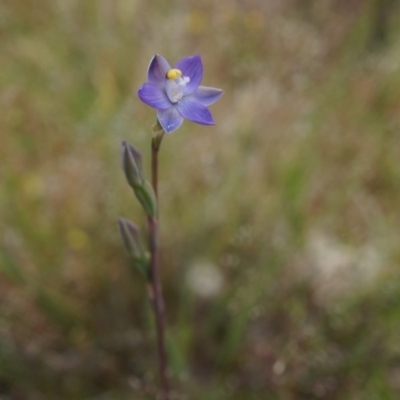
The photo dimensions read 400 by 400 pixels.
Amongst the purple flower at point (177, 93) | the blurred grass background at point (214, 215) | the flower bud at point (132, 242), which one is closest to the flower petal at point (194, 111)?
the purple flower at point (177, 93)

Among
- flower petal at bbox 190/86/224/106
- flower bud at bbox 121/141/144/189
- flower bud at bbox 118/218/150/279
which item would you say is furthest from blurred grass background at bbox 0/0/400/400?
flower petal at bbox 190/86/224/106

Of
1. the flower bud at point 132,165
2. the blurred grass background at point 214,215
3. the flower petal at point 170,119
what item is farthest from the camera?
the blurred grass background at point 214,215

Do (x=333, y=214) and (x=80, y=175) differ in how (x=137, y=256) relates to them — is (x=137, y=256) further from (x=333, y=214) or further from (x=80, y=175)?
(x=333, y=214)

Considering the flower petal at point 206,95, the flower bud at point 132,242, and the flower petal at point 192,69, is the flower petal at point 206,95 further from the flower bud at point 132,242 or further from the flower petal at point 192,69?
the flower bud at point 132,242

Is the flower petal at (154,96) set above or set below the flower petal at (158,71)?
below

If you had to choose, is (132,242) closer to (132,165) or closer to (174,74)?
(132,165)

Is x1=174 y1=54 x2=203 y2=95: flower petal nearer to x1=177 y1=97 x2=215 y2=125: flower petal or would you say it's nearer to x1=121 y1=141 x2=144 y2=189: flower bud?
x1=177 y1=97 x2=215 y2=125: flower petal

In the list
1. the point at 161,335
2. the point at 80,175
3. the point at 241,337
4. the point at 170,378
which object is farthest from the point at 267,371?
the point at 80,175
